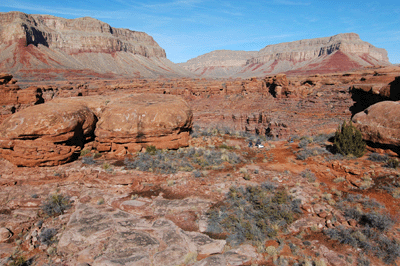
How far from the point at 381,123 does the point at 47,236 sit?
13020 mm

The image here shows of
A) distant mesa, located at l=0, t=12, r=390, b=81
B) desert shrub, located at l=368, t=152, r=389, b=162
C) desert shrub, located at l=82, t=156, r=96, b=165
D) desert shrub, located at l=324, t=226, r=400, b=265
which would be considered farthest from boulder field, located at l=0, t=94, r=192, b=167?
distant mesa, located at l=0, t=12, r=390, b=81

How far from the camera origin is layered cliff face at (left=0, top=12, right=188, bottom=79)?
250ft

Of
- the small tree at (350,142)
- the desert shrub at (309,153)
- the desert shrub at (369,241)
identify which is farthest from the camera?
the desert shrub at (309,153)

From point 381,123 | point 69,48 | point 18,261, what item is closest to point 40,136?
point 18,261

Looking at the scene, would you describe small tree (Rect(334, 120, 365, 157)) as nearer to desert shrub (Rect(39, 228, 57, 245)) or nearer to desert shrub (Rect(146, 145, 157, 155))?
desert shrub (Rect(146, 145, 157, 155))

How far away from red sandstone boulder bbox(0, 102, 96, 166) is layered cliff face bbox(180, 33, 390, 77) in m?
105

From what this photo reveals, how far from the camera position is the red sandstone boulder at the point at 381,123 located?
9.24 m

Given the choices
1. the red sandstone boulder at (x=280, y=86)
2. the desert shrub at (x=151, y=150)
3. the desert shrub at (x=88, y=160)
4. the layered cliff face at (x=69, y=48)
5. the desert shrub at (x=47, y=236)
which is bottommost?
the desert shrub at (x=47, y=236)

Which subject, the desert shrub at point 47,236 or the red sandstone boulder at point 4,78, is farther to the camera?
the red sandstone boulder at point 4,78

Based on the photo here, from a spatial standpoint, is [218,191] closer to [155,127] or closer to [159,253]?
[159,253]

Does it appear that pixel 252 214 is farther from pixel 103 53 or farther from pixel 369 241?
pixel 103 53

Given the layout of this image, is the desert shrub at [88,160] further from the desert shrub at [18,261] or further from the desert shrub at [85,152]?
the desert shrub at [18,261]

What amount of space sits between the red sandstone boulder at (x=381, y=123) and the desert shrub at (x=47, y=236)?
12659 millimetres

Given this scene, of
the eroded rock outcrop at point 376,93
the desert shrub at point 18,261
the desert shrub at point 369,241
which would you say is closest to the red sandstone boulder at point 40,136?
the desert shrub at point 18,261
